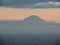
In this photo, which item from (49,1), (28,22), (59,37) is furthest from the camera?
(28,22)

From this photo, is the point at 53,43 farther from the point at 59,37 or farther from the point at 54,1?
the point at 54,1

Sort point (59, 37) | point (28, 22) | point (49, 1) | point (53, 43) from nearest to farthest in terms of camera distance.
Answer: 1. point (53, 43)
2. point (59, 37)
3. point (49, 1)
4. point (28, 22)

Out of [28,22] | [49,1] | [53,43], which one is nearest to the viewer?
[53,43]

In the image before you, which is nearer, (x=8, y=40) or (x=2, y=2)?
(x=8, y=40)

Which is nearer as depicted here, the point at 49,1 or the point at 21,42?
the point at 21,42

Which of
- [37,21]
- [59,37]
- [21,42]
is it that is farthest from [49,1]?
[21,42]

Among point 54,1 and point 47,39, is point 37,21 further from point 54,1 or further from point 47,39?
point 47,39

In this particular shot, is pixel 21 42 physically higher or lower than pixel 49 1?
lower

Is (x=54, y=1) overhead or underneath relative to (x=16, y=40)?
overhead

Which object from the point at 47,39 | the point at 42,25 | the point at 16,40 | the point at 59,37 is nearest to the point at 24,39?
the point at 16,40
